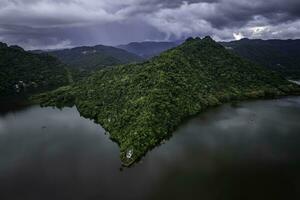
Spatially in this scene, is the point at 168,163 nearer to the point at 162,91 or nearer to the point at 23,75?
the point at 162,91

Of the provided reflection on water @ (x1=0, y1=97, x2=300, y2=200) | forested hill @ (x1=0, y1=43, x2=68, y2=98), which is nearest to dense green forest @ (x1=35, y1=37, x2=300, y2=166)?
reflection on water @ (x1=0, y1=97, x2=300, y2=200)

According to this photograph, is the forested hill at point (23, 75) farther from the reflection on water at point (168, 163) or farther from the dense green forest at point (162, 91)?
the reflection on water at point (168, 163)

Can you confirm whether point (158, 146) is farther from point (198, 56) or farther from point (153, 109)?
point (198, 56)

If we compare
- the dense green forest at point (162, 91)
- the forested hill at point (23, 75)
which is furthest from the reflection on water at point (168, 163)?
the forested hill at point (23, 75)

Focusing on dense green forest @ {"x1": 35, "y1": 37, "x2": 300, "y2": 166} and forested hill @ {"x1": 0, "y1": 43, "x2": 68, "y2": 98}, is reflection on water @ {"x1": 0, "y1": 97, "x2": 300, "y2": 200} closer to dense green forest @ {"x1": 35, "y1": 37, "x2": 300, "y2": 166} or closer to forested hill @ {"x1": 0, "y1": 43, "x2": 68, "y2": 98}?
dense green forest @ {"x1": 35, "y1": 37, "x2": 300, "y2": 166}

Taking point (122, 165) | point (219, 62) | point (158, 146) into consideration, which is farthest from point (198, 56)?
point (122, 165)

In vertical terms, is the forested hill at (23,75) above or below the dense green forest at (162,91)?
below
